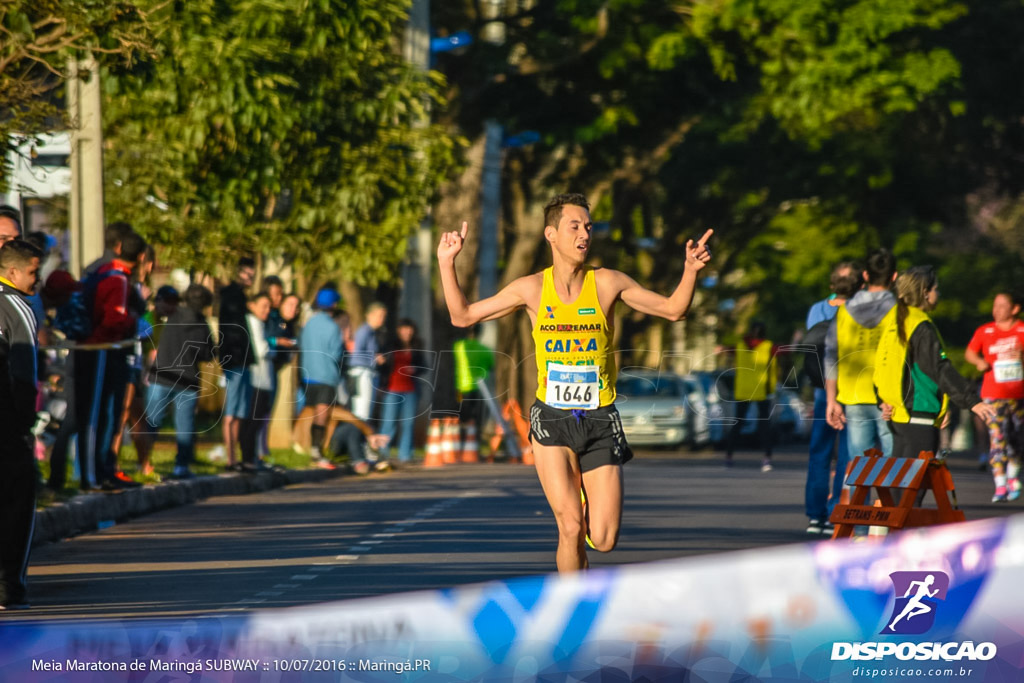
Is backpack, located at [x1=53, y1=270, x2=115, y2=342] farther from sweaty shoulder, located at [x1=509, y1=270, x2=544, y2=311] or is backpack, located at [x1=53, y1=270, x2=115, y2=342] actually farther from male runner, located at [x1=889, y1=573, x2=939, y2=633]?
male runner, located at [x1=889, y1=573, x2=939, y2=633]

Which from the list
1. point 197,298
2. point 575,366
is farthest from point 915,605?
point 197,298

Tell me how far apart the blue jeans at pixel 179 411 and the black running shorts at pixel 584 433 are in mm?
8643

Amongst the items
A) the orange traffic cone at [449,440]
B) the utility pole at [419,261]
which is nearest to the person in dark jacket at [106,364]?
the orange traffic cone at [449,440]

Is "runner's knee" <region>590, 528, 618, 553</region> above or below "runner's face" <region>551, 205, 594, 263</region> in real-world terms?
below

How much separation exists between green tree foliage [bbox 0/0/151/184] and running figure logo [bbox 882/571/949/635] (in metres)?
8.03

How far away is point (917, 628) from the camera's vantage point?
481 centimetres

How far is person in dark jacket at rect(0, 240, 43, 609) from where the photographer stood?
330 inches

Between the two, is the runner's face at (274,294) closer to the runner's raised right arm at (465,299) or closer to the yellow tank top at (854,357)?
the yellow tank top at (854,357)

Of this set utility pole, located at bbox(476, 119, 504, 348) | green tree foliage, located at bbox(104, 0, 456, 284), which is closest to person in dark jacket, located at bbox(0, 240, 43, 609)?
green tree foliage, located at bbox(104, 0, 456, 284)

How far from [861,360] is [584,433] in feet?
14.1

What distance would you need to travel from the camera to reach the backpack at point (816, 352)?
1255cm

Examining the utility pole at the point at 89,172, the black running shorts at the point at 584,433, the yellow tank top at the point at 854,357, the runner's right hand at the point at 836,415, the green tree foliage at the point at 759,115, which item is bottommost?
the runner's right hand at the point at 836,415

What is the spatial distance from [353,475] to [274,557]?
945 centimetres

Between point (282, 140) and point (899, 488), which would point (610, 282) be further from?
point (282, 140)
